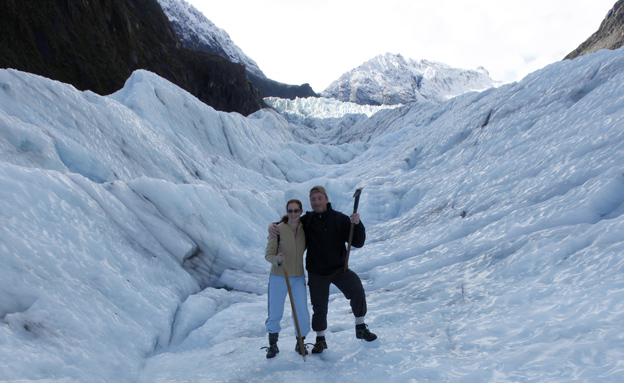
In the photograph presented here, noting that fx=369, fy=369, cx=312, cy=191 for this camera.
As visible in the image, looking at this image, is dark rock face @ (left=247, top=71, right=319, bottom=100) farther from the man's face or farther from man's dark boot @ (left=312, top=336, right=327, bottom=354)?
man's dark boot @ (left=312, top=336, right=327, bottom=354)

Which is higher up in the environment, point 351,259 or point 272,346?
point 351,259

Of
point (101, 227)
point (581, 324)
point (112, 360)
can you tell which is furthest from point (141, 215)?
point (581, 324)

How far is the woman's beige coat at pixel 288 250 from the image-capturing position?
158 inches

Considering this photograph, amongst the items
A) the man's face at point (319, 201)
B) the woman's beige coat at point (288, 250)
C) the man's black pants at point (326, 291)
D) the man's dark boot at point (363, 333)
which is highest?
the man's face at point (319, 201)

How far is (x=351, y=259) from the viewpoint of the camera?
8461 mm

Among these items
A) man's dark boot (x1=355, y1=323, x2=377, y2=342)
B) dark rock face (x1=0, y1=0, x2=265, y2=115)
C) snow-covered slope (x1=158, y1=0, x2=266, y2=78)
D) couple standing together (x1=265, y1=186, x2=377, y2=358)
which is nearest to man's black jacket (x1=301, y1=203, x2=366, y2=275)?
couple standing together (x1=265, y1=186, x2=377, y2=358)

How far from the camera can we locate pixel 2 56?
24.4 meters

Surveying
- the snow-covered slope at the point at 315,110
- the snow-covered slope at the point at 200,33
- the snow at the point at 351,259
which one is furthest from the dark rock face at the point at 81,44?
the snow-covered slope at the point at 200,33

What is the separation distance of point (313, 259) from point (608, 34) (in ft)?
280

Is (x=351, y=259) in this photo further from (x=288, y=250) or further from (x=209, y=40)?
(x=209, y=40)

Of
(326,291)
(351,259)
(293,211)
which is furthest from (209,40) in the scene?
(326,291)

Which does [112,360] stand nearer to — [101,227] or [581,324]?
[101,227]

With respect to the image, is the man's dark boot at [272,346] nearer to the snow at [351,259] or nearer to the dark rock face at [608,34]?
the snow at [351,259]

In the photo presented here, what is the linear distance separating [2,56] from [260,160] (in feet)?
64.2
